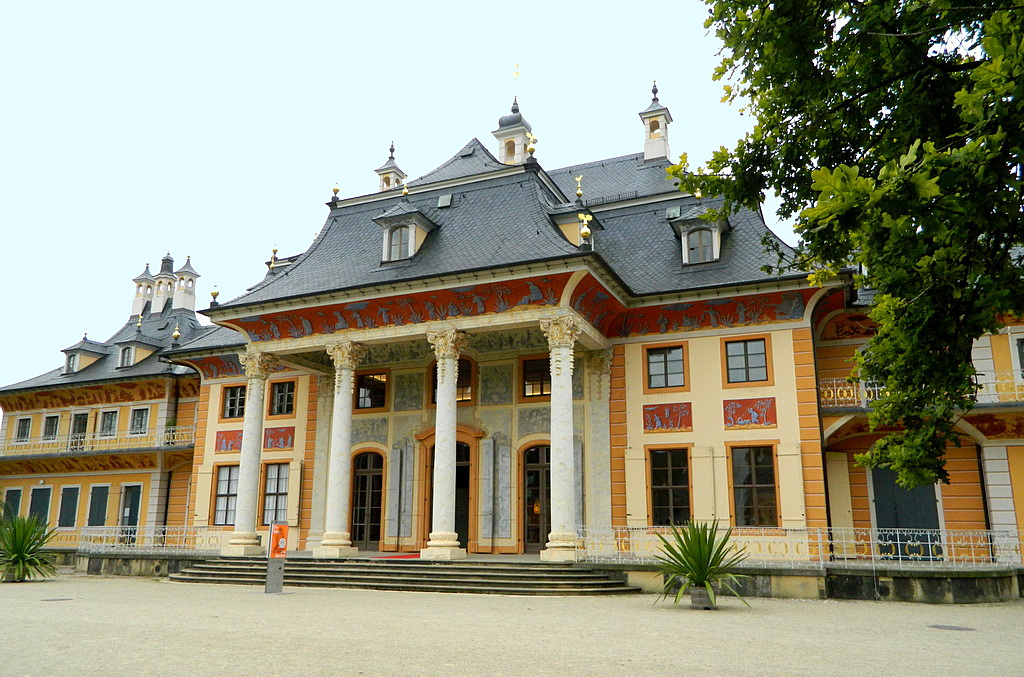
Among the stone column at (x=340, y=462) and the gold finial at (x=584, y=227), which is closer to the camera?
the gold finial at (x=584, y=227)

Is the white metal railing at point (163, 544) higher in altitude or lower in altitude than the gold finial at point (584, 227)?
lower

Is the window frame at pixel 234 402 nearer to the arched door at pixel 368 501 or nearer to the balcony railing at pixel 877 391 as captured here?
the arched door at pixel 368 501

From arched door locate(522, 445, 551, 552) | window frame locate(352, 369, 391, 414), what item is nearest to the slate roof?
window frame locate(352, 369, 391, 414)

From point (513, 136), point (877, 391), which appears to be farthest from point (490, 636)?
point (513, 136)

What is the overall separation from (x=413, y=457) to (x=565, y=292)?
708 centimetres

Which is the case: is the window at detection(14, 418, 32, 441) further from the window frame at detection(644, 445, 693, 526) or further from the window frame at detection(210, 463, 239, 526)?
the window frame at detection(644, 445, 693, 526)

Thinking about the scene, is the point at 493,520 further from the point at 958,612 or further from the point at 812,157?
the point at 812,157

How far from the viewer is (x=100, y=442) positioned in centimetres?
→ 2941

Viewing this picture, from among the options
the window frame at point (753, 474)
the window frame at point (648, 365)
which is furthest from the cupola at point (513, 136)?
the window frame at point (753, 474)

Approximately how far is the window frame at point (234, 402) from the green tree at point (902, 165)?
2028 cm

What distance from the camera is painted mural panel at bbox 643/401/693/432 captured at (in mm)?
19406

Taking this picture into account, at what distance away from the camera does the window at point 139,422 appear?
29062 millimetres

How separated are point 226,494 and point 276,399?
3.22 meters

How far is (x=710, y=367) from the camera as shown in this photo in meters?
19.4
